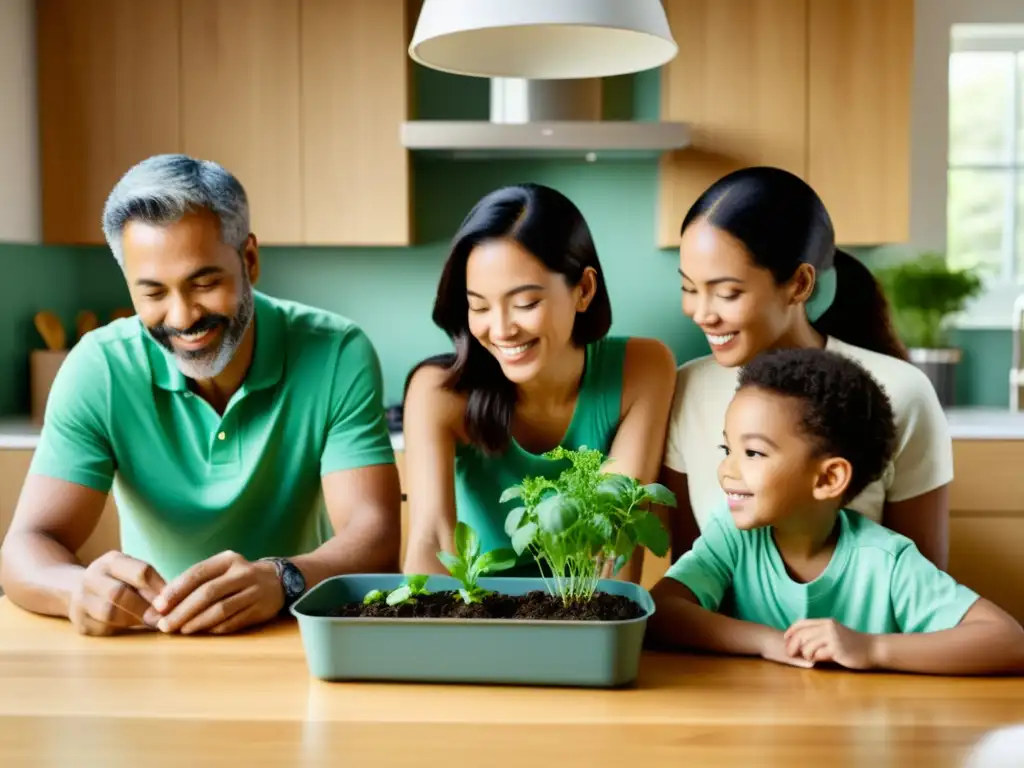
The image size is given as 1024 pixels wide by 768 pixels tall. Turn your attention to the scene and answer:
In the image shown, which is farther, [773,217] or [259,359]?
[259,359]

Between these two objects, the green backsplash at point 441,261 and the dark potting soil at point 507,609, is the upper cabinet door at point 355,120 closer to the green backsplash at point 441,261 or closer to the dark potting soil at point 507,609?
the green backsplash at point 441,261

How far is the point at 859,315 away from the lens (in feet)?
5.48

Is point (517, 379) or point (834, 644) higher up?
point (517, 379)

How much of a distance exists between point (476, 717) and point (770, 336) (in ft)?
2.17

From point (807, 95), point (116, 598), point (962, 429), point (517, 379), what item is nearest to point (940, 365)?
point (962, 429)

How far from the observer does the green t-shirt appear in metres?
1.27

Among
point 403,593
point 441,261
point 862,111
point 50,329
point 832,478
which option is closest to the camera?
point 403,593

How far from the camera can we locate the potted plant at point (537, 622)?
1.14m

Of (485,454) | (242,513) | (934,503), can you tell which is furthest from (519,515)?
(242,513)

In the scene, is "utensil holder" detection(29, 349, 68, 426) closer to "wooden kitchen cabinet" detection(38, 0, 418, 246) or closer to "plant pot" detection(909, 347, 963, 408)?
"wooden kitchen cabinet" detection(38, 0, 418, 246)

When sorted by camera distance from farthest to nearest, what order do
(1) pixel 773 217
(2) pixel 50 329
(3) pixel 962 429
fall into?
(2) pixel 50 329
(3) pixel 962 429
(1) pixel 773 217

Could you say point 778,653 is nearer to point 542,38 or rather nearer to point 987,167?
point 542,38

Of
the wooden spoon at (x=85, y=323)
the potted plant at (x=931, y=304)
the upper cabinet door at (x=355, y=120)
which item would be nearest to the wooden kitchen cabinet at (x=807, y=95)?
the potted plant at (x=931, y=304)

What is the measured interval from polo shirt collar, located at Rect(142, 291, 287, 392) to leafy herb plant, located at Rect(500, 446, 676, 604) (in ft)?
2.40
